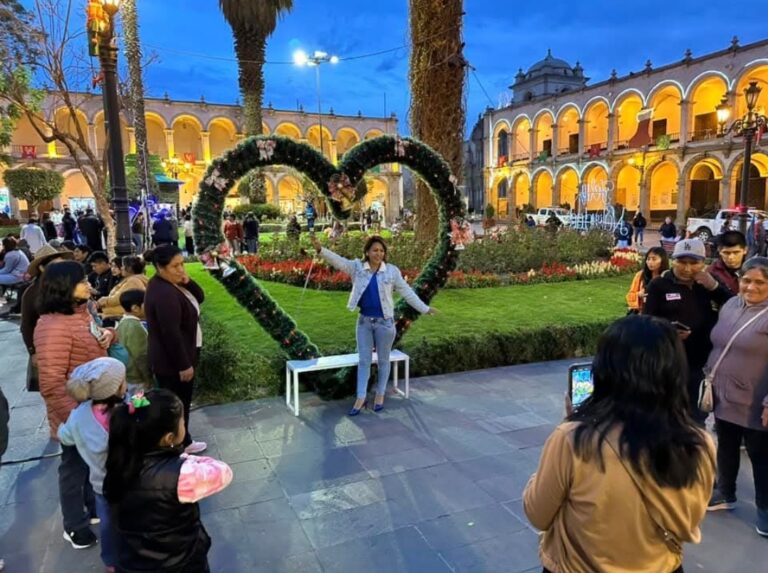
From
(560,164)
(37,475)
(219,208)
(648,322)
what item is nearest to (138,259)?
(219,208)

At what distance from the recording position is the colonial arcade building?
2941cm

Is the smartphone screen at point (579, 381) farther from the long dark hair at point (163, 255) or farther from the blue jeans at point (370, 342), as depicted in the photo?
the long dark hair at point (163, 255)

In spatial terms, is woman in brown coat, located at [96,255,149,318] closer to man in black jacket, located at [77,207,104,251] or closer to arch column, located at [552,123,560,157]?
man in black jacket, located at [77,207,104,251]

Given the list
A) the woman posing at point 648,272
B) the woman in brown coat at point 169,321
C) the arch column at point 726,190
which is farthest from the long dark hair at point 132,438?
the arch column at point 726,190

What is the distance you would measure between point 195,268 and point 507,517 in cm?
1210

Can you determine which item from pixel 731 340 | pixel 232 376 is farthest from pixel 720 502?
pixel 232 376

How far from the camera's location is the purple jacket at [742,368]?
3.01 meters

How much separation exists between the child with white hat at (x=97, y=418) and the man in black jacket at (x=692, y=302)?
3284 millimetres

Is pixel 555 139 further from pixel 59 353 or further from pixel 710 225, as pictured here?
pixel 59 353

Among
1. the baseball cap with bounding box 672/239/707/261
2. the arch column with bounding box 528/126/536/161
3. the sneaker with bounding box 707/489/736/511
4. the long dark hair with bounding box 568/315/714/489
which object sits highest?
the arch column with bounding box 528/126/536/161

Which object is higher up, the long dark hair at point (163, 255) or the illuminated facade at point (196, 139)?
the illuminated facade at point (196, 139)

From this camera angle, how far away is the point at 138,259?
5422 millimetres

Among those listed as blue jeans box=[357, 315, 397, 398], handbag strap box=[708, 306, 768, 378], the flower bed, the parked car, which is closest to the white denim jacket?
blue jeans box=[357, 315, 397, 398]

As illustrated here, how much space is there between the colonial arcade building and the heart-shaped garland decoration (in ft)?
91.5
